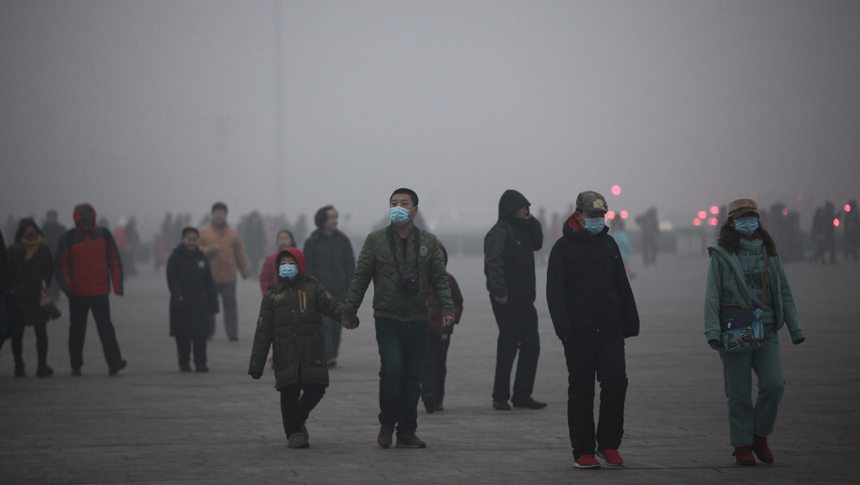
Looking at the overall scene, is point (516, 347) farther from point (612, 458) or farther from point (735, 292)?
point (735, 292)

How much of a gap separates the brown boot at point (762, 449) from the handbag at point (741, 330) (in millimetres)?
549

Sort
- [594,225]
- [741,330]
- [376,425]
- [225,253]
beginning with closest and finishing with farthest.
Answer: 1. [741,330]
2. [594,225]
3. [376,425]
4. [225,253]

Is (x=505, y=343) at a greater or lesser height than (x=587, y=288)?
lesser

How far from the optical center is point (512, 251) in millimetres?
9281

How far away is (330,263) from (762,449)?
662 cm

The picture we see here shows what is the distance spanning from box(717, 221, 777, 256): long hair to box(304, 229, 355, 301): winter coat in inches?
239

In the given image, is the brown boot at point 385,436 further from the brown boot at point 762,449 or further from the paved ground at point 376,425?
the brown boot at point 762,449

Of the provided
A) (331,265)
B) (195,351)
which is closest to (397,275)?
(331,265)

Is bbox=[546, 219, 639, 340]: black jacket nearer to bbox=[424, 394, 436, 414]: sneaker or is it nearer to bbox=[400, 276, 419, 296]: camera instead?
bbox=[400, 276, 419, 296]: camera

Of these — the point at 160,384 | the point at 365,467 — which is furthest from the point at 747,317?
the point at 160,384

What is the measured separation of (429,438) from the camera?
777 cm

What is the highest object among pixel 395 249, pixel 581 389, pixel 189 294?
pixel 395 249

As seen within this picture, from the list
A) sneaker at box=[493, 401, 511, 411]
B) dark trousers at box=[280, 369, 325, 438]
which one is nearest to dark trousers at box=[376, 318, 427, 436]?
dark trousers at box=[280, 369, 325, 438]

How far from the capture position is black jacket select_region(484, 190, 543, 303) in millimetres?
9109
